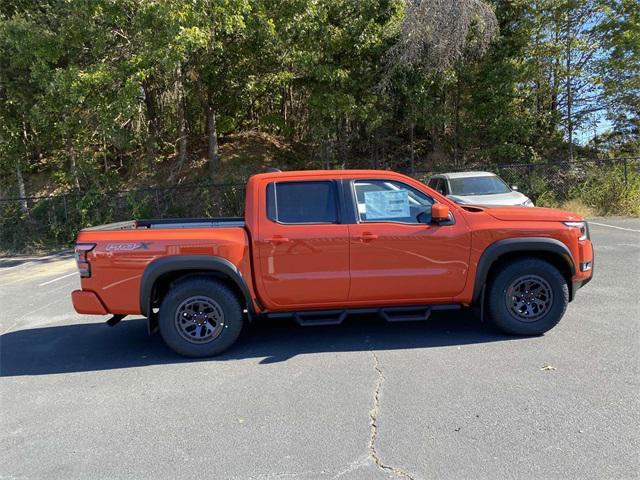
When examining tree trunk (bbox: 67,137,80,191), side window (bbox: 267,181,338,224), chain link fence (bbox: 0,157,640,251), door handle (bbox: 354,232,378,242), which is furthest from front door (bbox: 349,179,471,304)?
tree trunk (bbox: 67,137,80,191)

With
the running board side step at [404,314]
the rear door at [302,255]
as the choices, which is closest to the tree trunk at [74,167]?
the rear door at [302,255]

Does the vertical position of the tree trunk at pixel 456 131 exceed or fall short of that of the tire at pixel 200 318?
it exceeds it

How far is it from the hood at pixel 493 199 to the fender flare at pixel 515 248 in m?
5.61

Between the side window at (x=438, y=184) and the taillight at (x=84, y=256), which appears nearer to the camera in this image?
the taillight at (x=84, y=256)

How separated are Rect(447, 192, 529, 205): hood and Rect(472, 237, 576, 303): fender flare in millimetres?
5613

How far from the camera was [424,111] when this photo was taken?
16906 millimetres

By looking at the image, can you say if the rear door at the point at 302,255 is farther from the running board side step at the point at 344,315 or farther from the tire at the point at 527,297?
the tire at the point at 527,297

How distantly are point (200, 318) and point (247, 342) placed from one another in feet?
2.26

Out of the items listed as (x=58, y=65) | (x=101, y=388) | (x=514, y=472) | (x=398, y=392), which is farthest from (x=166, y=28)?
(x=514, y=472)

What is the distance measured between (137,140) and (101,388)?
1505cm

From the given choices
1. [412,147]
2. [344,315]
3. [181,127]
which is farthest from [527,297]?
[181,127]

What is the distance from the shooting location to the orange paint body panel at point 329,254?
4.80 m

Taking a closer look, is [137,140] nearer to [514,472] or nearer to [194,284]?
[194,284]

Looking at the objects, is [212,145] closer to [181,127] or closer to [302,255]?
[181,127]
